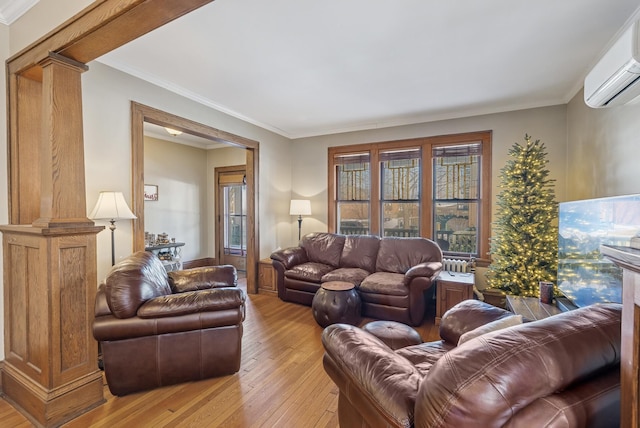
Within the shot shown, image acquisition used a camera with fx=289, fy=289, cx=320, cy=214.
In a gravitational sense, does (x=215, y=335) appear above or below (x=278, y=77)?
below

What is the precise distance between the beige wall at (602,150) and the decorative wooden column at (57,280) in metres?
4.05

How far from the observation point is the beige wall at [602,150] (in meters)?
2.31

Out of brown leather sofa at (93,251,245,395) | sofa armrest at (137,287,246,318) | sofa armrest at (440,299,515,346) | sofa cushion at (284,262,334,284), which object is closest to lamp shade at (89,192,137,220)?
brown leather sofa at (93,251,245,395)

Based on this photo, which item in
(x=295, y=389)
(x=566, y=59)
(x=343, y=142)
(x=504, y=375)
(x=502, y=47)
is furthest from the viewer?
(x=343, y=142)

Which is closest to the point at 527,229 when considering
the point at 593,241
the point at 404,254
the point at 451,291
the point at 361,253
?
the point at 451,291

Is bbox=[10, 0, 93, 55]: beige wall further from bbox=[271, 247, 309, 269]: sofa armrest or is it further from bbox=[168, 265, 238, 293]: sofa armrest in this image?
bbox=[271, 247, 309, 269]: sofa armrest

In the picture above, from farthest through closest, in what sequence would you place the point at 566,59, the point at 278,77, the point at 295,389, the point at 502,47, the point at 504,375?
the point at 278,77 < the point at 566,59 < the point at 502,47 < the point at 295,389 < the point at 504,375

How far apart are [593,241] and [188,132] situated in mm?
4188

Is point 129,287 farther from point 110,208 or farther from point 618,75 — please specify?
point 618,75

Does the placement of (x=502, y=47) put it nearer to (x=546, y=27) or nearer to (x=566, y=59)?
(x=546, y=27)

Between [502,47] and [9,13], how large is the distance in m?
3.87

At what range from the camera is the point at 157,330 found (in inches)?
82.0

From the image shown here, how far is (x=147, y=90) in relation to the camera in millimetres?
3160

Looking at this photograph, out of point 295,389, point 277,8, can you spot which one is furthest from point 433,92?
point 295,389
